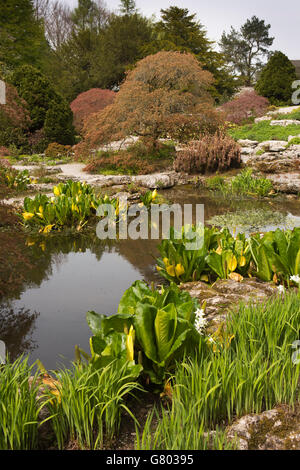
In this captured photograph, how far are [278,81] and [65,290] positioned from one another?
2468 centimetres

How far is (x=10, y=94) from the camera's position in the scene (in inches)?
263

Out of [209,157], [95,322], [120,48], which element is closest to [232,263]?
[95,322]

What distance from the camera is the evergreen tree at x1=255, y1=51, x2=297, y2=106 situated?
24.8 metres

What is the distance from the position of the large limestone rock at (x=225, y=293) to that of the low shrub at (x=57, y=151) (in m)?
12.8

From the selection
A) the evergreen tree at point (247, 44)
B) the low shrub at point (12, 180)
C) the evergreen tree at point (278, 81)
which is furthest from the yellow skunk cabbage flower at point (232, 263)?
the evergreen tree at point (247, 44)

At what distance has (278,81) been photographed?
24.9 m

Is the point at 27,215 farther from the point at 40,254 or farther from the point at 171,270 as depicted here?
the point at 171,270

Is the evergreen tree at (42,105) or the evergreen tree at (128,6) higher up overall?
the evergreen tree at (128,6)

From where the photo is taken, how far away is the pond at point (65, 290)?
10.9 feet

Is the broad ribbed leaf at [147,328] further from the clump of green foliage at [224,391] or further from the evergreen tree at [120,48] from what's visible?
the evergreen tree at [120,48]

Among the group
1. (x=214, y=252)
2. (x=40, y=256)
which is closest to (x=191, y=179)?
(x=40, y=256)

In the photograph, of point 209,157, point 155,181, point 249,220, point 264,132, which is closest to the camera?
point 249,220
